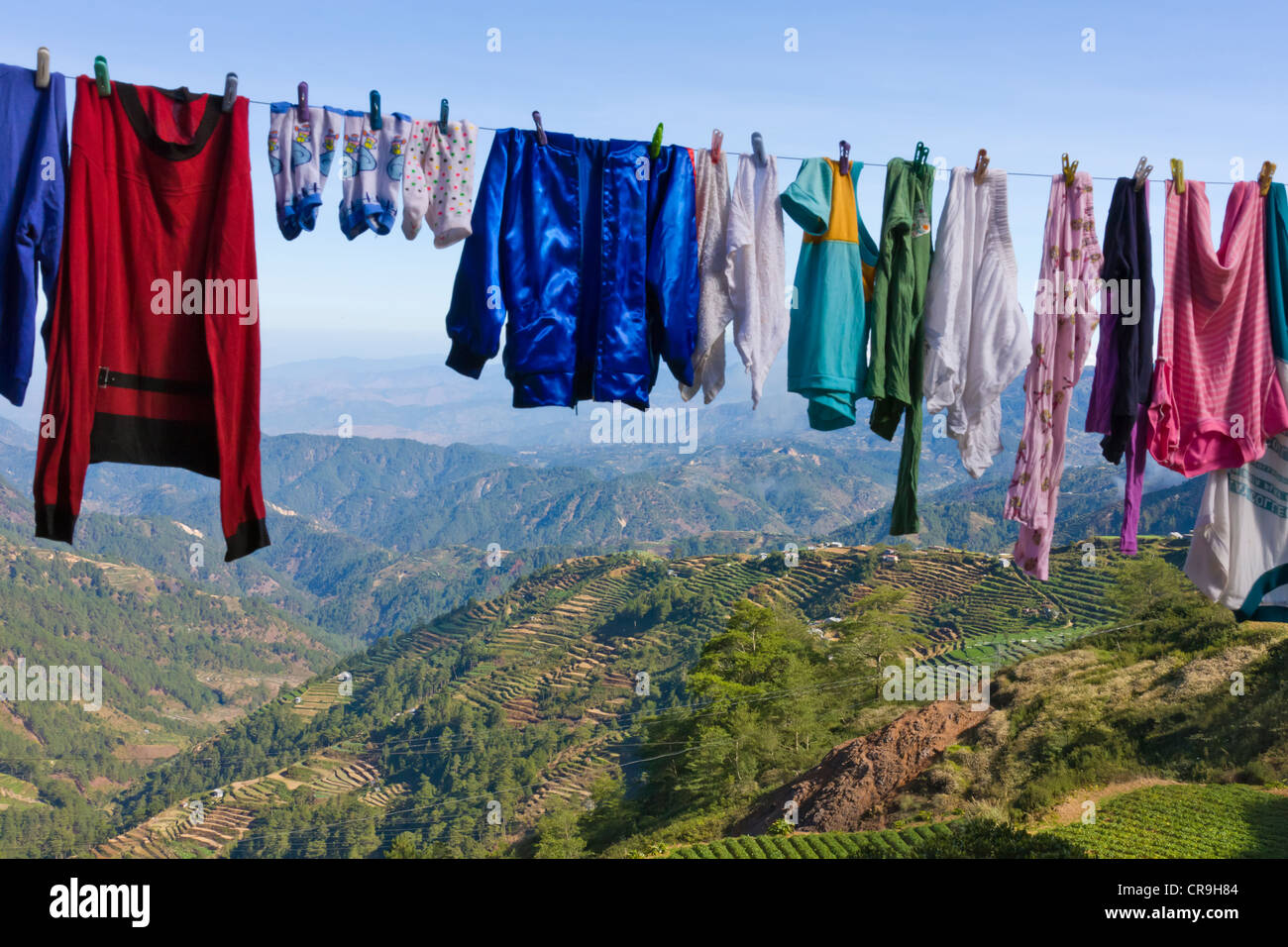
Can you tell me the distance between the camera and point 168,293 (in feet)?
A: 10.1

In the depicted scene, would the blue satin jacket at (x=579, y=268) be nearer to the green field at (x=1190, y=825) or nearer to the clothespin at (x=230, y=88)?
the clothespin at (x=230, y=88)

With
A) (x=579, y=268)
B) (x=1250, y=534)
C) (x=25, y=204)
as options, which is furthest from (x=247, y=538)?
(x=1250, y=534)

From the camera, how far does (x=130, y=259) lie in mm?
3045

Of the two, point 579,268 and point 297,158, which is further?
point 579,268

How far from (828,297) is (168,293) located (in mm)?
2183

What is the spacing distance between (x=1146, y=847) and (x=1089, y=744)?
590 cm

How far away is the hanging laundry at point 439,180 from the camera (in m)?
3.17

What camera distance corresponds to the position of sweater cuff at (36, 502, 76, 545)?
2904mm

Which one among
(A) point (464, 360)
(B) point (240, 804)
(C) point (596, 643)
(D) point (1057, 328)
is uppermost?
(D) point (1057, 328)

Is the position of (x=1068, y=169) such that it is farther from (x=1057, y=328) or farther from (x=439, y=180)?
(x=439, y=180)

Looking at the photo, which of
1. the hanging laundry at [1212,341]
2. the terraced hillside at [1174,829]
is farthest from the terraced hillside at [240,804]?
A: the hanging laundry at [1212,341]

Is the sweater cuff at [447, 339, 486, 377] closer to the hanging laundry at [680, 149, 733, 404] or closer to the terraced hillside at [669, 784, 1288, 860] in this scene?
the hanging laundry at [680, 149, 733, 404]

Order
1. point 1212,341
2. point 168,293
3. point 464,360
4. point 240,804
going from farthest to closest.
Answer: point 240,804
point 1212,341
point 464,360
point 168,293
